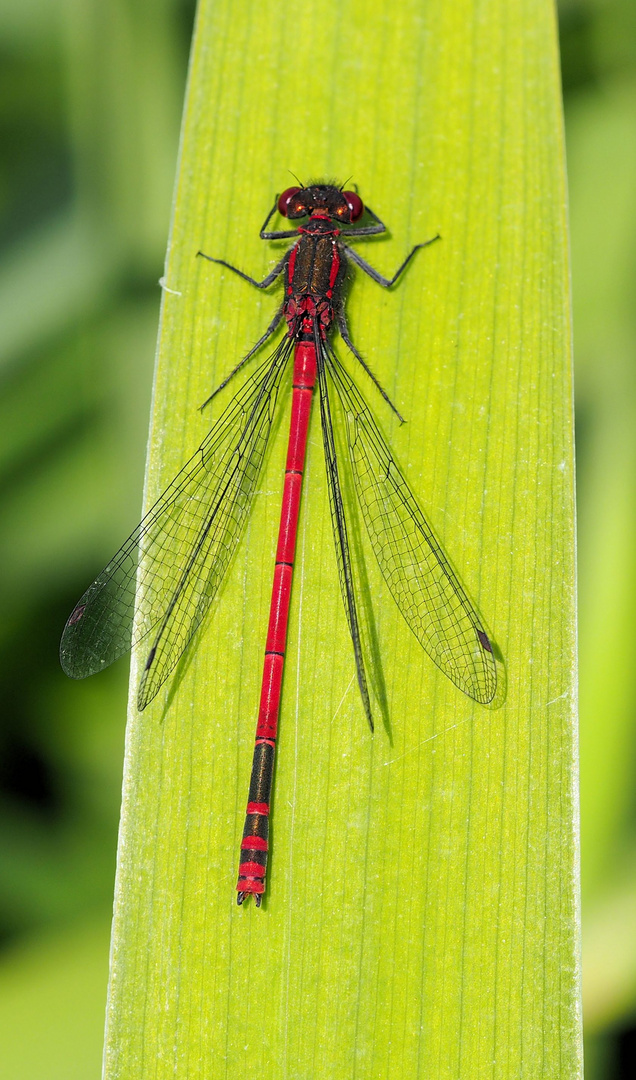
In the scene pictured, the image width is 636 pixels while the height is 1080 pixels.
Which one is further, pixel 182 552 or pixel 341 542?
pixel 182 552

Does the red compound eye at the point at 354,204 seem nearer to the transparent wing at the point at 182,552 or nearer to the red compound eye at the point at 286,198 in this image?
the red compound eye at the point at 286,198

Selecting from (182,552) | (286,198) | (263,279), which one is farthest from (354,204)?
(182,552)

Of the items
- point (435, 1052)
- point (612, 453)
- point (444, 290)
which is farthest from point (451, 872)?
point (444, 290)

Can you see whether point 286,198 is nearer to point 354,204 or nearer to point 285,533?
point 354,204

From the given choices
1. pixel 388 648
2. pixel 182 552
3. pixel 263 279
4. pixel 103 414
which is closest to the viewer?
pixel 388 648

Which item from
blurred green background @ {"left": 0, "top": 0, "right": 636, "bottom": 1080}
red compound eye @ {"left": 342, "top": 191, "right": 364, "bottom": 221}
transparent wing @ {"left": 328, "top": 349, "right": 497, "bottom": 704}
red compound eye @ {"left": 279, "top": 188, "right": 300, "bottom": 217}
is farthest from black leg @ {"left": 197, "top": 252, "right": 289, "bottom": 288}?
blurred green background @ {"left": 0, "top": 0, "right": 636, "bottom": 1080}

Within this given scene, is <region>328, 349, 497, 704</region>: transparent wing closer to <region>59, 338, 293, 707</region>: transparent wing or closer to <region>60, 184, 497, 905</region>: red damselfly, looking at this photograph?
<region>60, 184, 497, 905</region>: red damselfly

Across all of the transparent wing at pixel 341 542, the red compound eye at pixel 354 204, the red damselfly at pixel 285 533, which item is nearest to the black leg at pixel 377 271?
the red damselfly at pixel 285 533

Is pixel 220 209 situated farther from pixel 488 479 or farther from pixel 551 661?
pixel 551 661
